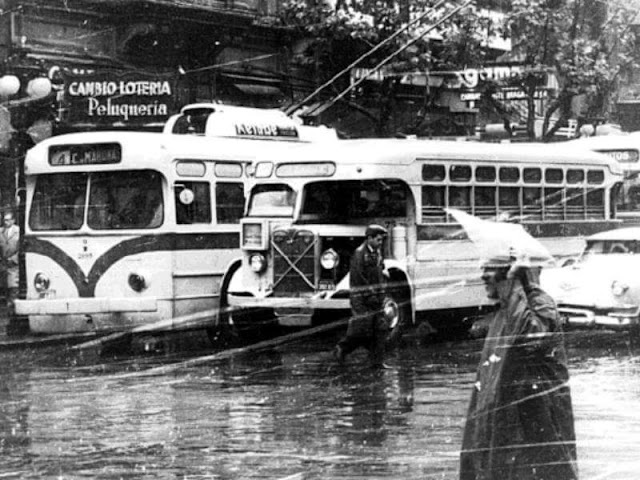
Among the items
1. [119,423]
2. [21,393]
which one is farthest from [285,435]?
[21,393]

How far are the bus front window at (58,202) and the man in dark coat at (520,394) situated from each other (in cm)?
1233

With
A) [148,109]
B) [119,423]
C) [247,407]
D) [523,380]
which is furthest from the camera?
[148,109]

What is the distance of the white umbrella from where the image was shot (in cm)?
566

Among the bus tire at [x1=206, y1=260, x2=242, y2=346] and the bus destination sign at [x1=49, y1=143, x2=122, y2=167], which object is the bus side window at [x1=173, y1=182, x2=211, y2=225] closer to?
the bus tire at [x1=206, y1=260, x2=242, y2=346]

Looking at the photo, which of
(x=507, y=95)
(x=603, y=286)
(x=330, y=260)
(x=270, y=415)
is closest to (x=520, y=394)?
(x=270, y=415)

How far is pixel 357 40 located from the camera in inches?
1136

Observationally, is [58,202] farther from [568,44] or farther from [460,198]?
[568,44]

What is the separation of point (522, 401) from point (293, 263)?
11.4 m

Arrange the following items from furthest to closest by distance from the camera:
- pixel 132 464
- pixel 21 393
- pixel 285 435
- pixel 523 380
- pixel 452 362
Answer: pixel 452 362 → pixel 21 393 → pixel 285 435 → pixel 132 464 → pixel 523 380

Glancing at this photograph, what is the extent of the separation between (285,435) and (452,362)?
5352 mm

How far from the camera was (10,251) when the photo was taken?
852 inches

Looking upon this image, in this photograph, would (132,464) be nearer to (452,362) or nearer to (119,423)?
(119,423)

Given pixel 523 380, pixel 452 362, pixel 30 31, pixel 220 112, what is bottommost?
pixel 452 362

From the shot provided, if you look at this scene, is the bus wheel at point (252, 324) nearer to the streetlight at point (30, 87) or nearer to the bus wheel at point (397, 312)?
the bus wheel at point (397, 312)
